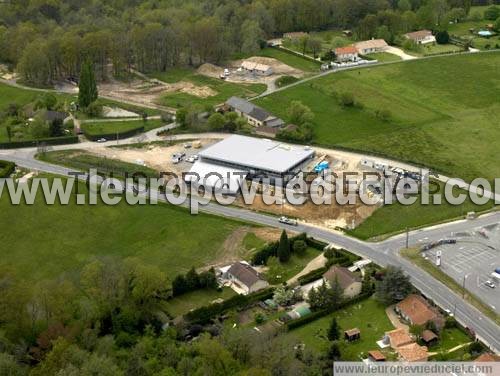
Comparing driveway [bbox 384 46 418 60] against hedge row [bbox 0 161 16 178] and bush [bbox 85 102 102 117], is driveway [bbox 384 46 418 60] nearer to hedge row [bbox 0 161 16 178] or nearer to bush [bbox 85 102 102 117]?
bush [bbox 85 102 102 117]

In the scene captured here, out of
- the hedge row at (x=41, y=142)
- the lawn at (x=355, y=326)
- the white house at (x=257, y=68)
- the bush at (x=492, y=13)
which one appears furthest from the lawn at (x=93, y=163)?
the bush at (x=492, y=13)

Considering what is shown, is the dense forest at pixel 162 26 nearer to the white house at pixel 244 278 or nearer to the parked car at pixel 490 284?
the white house at pixel 244 278

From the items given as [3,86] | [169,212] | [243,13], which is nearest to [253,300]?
[169,212]

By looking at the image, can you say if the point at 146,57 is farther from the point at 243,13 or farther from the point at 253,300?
the point at 253,300

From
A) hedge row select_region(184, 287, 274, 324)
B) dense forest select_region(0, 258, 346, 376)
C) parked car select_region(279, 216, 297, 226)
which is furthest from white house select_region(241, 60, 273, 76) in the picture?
dense forest select_region(0, 258, 346, 376)

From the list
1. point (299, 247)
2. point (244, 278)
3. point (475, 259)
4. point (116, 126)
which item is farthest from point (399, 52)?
point (244, 278)

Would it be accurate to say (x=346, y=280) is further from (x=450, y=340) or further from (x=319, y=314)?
(x=450, y=340)
